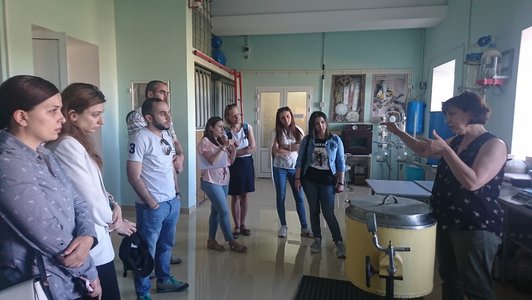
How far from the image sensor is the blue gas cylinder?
20.0 feet

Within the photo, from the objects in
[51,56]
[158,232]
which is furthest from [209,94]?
[158,232]

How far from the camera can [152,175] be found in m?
2.18

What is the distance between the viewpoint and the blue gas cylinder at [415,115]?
20.0 feet

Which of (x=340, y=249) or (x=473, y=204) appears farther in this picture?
(x=340, y=249)

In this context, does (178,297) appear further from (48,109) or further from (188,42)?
(188,42)

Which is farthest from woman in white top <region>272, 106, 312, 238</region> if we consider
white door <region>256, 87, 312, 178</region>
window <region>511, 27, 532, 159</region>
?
white door <region>256, 87, 312, 178</region>

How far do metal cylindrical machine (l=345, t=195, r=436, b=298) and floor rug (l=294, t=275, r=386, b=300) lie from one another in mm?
942

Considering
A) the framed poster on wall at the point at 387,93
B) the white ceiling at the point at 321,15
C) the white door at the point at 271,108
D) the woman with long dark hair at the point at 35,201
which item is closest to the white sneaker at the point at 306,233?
the woman with long dark hair at the point at 35,201

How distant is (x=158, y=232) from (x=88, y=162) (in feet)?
3.38

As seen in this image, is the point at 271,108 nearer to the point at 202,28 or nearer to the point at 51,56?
the point at 202,28

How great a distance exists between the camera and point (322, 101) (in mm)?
6941

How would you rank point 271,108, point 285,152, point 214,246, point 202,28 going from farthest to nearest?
1. point 271,108
2. point 202,28
3. point 285,152
4. point 214,246

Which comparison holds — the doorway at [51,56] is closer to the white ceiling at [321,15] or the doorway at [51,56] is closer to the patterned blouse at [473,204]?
the white ceiling at [321,15]

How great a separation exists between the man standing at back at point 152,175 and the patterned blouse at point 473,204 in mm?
1753
